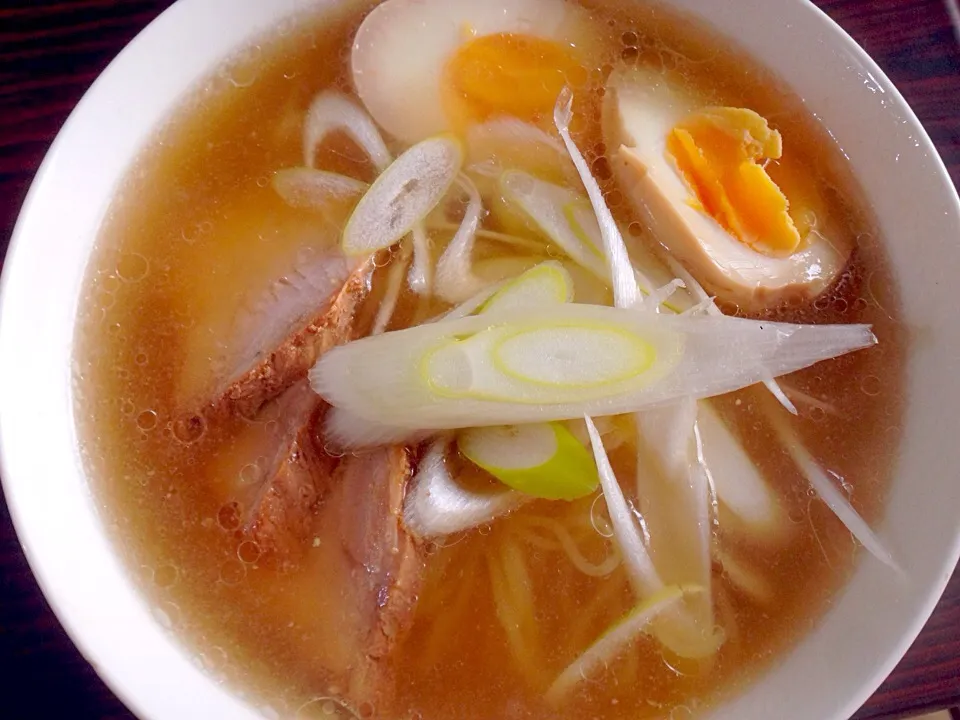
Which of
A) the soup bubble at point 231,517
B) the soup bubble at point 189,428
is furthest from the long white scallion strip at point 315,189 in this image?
the soup bubble at point 231,517

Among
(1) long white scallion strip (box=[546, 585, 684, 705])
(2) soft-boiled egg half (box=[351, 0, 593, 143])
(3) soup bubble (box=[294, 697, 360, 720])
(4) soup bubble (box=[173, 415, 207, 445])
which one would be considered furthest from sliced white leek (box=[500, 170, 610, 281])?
(3) soup bubble (box=[294, 697, 360, 720])

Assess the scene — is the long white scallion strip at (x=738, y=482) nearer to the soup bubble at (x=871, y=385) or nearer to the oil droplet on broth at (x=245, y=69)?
the soup bubble at (x=871, y=385)

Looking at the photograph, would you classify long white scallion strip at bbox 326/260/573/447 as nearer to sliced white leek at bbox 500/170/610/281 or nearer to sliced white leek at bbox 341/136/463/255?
sliced white leek at bbox 500/170/610/281

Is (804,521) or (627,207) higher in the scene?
(627,207)

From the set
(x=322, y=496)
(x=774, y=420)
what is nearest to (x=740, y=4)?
(x=774, y=420)

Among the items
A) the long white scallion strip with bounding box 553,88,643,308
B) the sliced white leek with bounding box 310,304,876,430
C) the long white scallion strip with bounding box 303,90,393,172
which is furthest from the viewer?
the long white scallion strip with bounding box 303,90,393,172

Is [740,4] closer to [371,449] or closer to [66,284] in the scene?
[371,449]
